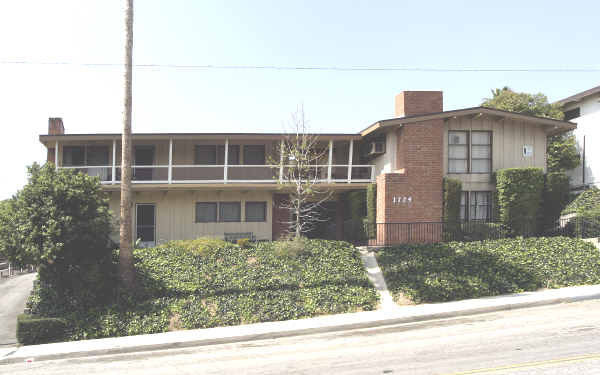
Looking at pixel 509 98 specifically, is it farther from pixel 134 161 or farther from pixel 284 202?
pixel 134 161

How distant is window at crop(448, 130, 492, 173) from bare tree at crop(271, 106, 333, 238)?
5740 millimetres

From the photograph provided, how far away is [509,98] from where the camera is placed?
31.0 metres

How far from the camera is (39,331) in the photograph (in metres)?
12.4

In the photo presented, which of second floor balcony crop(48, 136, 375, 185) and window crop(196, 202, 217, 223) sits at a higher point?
second floor balcony crop(48, 136, 375, 185)

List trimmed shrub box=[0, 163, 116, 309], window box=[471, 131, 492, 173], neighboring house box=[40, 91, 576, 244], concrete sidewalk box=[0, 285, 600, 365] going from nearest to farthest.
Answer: concrete sidewalk box=[0, 285, 600, 365] < trimmed shrub box=[0, 163, 116, 309] < neighboring house box=[40, 91, 576, 244] < window box=[471, 131, 492, 173]

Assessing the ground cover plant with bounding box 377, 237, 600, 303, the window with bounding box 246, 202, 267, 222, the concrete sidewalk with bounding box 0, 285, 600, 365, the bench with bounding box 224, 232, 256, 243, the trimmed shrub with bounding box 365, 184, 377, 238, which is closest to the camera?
the concrete sidewalk with bounding box 0, 285, 600, 365

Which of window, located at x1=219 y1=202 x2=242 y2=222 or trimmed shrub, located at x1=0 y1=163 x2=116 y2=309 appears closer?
trimmed shrub, located at x1=0 y1=163 x2=116 y2=309

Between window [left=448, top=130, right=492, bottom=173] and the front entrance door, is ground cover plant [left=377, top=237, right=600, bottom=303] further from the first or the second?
the front entrance door

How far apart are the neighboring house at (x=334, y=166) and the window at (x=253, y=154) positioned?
0.05m

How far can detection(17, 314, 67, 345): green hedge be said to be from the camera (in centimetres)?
1238

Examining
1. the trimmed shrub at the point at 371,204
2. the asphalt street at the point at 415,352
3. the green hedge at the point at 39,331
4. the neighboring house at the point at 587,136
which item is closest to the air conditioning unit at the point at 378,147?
the trimmed shrub at the point at 371,204

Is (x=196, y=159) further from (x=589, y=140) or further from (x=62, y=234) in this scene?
(x=589, y=140)

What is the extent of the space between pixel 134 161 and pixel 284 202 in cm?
800

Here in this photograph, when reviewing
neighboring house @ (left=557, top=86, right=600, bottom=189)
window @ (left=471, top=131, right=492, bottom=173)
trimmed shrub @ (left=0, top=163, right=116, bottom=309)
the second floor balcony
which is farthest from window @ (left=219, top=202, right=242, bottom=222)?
neighboring house @ (left=557, top=86, right=600, bottom=189)
